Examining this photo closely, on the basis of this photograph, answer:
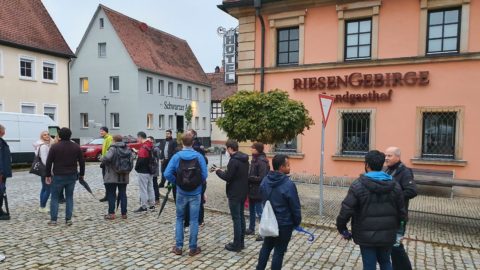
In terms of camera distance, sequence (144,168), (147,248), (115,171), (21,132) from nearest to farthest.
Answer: (147,248) → (115,171) → (144,168) → (21,132)

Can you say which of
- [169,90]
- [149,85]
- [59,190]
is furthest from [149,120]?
[59,190]

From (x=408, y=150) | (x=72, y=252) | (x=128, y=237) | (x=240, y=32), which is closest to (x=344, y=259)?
(x=128, y=237)

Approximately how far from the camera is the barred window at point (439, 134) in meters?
11.5

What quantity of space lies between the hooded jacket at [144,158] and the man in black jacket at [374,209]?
5.75 meters

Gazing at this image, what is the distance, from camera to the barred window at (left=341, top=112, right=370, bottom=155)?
12711 millimetres

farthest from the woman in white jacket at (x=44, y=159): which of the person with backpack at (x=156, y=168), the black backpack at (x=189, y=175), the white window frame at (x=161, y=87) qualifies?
the white window frame at (x=161, y=87)

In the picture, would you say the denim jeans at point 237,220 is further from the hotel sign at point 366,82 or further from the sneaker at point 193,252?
the hotel sign at point 366,82

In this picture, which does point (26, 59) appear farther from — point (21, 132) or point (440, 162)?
point (440, 162)

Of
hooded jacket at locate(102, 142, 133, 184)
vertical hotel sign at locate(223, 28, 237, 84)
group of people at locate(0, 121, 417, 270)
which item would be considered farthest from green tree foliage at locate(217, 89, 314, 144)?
vertical hotel sign at locate(223, 28, 237, 84)

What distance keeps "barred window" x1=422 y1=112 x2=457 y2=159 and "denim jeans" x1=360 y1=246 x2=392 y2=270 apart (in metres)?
8.91

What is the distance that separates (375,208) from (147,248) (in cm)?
385

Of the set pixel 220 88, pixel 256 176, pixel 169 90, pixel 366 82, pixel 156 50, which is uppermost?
pixel 156 50

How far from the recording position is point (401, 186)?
4.76 meters

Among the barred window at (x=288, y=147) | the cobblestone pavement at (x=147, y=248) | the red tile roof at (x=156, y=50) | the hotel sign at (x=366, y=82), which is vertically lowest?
the cobblestone pavement at (x=147, y=248)
